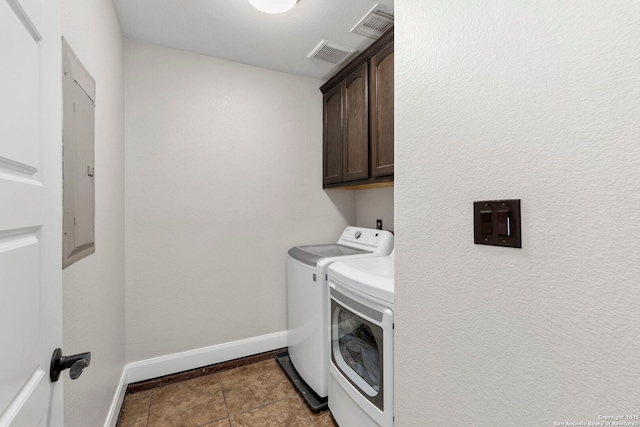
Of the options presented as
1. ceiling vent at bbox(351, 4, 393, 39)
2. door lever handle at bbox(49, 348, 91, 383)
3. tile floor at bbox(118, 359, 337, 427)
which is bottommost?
tile floor at bbox(118, 359, 337, 427)

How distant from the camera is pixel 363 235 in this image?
7.84 ft

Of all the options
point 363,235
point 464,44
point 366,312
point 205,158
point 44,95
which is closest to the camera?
point 44,95

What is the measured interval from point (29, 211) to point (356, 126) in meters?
1.96

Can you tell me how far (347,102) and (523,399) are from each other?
83.9 inches

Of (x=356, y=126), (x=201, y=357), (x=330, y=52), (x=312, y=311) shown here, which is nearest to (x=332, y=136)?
(x=356, y=126)

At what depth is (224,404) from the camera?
181cm

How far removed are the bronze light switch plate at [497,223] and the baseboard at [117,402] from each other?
6.56 feet

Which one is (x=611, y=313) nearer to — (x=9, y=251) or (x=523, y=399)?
(x=523, y=399)

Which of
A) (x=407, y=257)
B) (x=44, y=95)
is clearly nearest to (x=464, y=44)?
(x=407, y=257)

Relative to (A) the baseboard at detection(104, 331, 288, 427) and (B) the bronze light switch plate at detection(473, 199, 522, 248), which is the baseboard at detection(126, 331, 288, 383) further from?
(B) the bronze light switch plate at detection(473, 199, 522, 248)

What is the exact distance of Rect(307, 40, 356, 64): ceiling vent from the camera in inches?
81.6

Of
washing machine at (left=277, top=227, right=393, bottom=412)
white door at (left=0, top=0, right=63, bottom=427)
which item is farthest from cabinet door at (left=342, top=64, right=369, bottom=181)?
white door at (left=0, top=0, right=63, bottom=427)

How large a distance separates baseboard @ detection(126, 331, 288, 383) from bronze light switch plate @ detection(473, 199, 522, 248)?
2.12 m

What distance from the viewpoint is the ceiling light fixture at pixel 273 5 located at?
156cm
